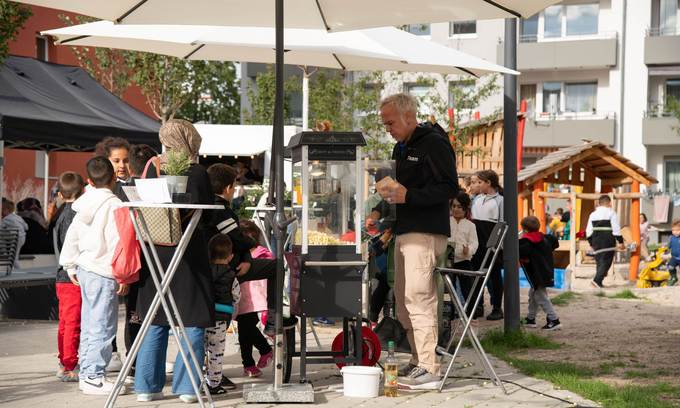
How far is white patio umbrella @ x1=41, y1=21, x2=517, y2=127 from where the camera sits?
9.09 m

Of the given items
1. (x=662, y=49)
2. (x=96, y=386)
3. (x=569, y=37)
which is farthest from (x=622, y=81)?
(x=96, y=386)

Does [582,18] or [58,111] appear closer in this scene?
[58,111]

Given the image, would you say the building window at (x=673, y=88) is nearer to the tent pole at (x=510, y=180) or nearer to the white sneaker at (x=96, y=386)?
the tent pole at (x=510, y=180)

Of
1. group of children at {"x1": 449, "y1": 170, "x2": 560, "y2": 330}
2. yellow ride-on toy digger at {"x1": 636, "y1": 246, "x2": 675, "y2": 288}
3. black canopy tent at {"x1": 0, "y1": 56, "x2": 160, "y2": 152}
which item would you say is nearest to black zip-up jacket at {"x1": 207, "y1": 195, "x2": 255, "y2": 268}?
group of children at {"x1": 449, "y1": 170, "x2": 560, "y2": 330}

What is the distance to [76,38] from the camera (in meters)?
9.41

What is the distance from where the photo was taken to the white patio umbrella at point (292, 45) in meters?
9.09

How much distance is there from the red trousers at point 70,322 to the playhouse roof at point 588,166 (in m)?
15.5

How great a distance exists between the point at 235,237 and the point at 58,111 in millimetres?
7546

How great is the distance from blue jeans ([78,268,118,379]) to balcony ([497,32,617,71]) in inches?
1552

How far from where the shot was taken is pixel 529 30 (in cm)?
4712

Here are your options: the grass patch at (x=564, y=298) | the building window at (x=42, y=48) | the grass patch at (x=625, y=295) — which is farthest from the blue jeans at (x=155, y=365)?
the building window at (x=42, y=48)

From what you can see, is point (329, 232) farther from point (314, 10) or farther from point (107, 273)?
point (314, 10)

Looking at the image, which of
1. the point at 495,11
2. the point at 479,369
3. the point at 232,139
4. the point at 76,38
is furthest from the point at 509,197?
the point at 232,139

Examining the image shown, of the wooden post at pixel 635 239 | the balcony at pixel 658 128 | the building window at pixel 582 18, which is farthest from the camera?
the building window at pixel 582 18
